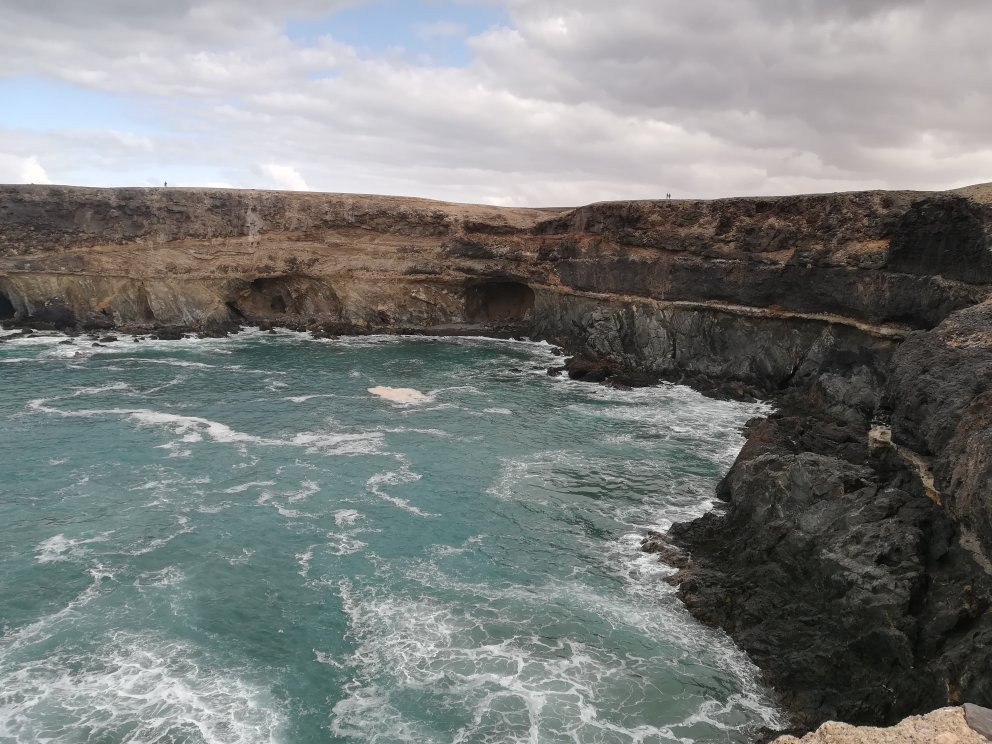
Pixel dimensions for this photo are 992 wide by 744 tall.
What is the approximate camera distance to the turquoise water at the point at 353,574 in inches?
539

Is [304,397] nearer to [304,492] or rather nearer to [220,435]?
[220,435]

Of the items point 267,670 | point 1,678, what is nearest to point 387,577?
point 267,670

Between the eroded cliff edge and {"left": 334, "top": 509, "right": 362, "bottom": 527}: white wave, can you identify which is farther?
{"left": 334, "top": 509, "right": 362, "bottom": 527}: white wave

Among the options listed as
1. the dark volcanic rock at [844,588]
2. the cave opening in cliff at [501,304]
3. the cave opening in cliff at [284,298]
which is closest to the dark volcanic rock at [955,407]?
the dark volcanic rock at [844,588]

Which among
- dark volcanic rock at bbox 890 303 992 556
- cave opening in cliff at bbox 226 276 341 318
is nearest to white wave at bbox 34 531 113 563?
dark volcanic rock at bbox 890 303 992 556

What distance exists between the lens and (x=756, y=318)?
126ft

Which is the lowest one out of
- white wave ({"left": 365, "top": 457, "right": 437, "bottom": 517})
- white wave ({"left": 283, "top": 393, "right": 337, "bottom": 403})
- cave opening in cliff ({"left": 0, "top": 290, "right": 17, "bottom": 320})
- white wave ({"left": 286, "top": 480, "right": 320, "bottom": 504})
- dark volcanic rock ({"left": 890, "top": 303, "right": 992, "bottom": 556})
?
white wave ({"left": 286, "top": 480, "right": 320, "bottom": 504})

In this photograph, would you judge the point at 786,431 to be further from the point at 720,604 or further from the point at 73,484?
the point at 73,484

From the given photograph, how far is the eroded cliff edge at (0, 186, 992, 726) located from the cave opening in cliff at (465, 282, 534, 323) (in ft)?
0.66

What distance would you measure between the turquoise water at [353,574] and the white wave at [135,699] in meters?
0.05

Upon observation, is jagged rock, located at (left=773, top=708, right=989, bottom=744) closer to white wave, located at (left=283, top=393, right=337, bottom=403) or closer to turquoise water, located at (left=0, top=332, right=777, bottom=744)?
turquoise water, located at (left=0, top=332, right=777, bottom=744)

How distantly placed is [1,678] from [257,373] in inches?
1108

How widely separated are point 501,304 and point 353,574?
44013mm

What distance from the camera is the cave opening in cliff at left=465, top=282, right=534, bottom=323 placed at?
59247 millimetres
